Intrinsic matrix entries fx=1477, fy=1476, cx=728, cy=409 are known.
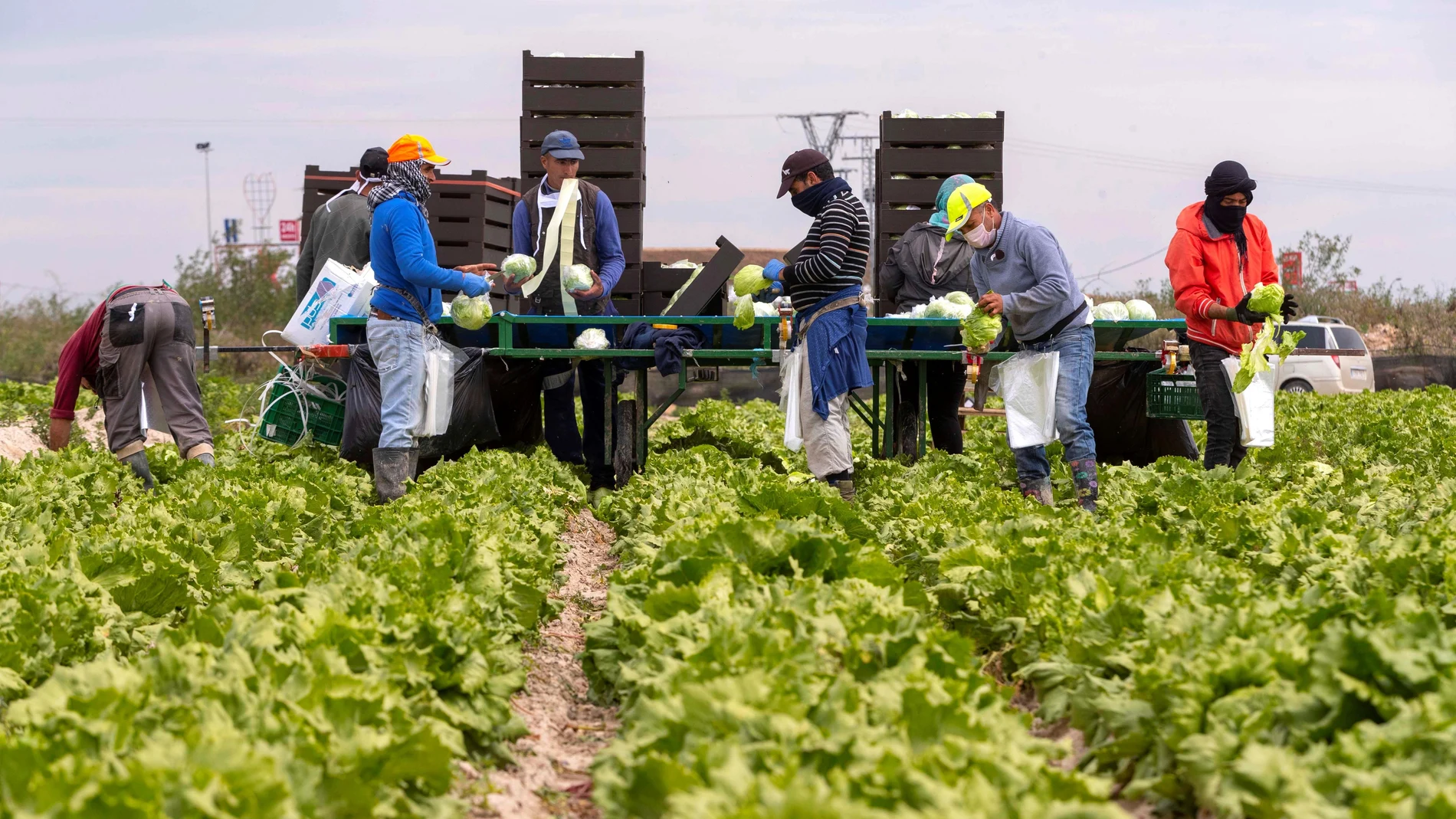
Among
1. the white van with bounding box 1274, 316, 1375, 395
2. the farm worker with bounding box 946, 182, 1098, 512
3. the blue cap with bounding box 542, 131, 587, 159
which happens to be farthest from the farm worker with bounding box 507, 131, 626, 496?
the white van with bounding box 1274, 316, 1375, 395

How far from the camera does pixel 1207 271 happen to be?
341 inches

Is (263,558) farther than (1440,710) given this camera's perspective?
Yes

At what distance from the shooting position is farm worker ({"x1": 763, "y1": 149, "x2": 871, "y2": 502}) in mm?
8234

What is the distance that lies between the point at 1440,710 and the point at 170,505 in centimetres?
583

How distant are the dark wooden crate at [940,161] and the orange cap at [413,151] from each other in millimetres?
4543

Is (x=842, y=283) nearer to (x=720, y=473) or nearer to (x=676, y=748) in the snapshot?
(x=720, y=473)

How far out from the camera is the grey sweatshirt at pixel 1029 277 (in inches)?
318

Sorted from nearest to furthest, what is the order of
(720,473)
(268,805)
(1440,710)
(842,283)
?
(268,805)
(1440,710)
(842,283)
(720,473)

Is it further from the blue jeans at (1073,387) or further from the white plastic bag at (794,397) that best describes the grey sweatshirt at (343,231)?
the blue jeans at (1073,387)

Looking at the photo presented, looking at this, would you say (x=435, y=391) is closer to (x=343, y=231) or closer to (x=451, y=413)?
(x=451, y=413)

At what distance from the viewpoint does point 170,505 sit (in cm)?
721

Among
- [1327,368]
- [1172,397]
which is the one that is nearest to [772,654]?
[1172,397]

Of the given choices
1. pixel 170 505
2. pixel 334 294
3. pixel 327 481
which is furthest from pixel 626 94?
pixel 170 505

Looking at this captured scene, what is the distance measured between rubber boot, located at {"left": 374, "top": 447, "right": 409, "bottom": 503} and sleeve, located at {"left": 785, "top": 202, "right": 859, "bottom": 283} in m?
2.75
